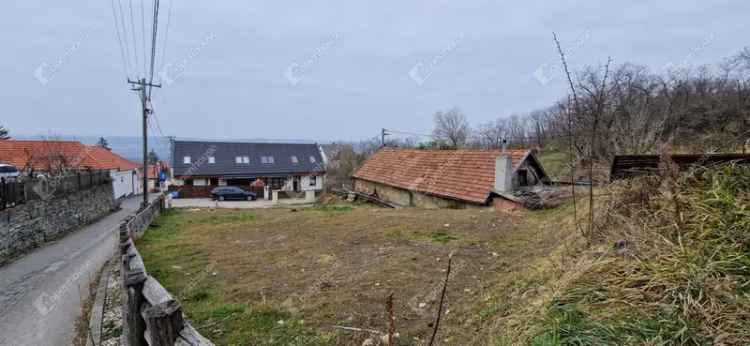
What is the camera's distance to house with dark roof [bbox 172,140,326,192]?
30281 millimetres

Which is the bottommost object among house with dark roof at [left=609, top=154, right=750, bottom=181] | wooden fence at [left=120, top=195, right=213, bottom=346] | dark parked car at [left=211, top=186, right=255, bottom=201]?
dark parked car at [left=211, top=186, right=255, bottom=201]

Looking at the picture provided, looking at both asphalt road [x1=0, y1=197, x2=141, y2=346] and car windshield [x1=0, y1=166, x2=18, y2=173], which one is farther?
car windshield [x1=0, y1=166, x2=18, y2=173]

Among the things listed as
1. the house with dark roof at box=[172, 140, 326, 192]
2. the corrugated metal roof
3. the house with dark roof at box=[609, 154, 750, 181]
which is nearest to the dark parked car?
the house with dark roof at box=[172, 140, 326, 192]

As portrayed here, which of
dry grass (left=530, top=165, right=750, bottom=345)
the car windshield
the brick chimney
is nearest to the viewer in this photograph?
dry grass (left=530, top=165, right=750, bottom=345)

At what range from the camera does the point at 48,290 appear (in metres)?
5.81

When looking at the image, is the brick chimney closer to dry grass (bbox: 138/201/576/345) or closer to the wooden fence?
dry grass (bbox: 138/201/576/345)

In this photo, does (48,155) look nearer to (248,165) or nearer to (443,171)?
(248,165)

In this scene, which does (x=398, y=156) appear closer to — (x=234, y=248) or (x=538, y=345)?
(x=234, y=248)

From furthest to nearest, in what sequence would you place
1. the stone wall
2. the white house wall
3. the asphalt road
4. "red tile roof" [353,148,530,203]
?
the white house wall → "red tile roof" [353,148,530,203] → the stone wall → the asphalt road

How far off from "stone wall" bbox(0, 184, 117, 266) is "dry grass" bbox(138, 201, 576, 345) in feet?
10.8

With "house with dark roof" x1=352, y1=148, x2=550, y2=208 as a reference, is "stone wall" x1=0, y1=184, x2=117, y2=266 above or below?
below

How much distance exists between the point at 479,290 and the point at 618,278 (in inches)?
58.6

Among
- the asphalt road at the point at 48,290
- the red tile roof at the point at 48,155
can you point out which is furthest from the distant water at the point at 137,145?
the asphalt road at the point at 48,290

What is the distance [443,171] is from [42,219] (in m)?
14.1
